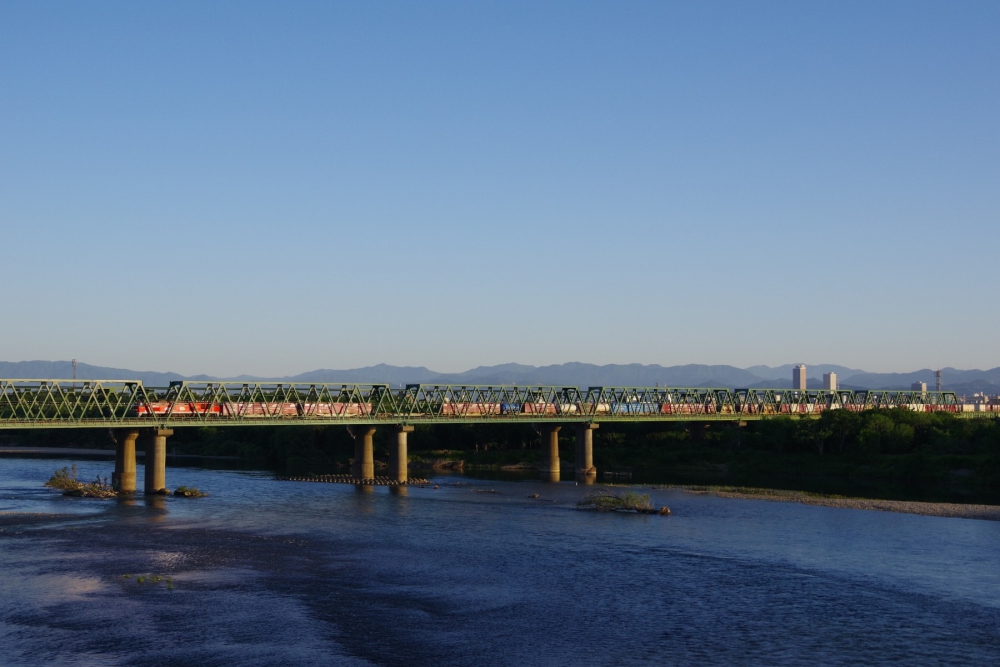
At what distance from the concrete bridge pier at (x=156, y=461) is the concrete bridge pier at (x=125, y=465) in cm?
178

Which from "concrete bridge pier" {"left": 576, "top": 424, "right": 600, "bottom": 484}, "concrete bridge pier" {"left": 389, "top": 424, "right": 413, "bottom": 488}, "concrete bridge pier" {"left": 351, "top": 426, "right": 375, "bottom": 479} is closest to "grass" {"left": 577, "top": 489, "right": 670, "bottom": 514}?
"concrete bridge pier" {"left": 389, "top": 424, "right": 413, "bottom": 488}

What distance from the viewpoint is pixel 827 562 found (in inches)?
2753

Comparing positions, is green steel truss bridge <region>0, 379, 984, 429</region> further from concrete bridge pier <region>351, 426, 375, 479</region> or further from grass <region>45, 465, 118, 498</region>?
grass <region>45, 465, 118, 498</region>

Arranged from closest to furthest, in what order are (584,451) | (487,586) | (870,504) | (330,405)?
(487,586) < (870,504) < (330,405) < (584,451)

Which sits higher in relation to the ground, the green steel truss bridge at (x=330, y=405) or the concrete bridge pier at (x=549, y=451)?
the green steel truss bridge at (x=330, y=405)

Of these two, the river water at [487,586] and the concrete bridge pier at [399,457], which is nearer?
the river water at [487,586]

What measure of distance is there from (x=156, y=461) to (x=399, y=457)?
33.3 m

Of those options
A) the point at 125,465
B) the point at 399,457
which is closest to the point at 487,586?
the point at 125,465

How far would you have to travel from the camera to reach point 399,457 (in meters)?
129

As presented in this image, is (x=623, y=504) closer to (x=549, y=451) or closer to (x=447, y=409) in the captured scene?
(x=549, y=451)

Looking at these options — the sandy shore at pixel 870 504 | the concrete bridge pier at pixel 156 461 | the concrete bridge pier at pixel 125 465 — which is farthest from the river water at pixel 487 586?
the concrete bridge pier at pixel 125 465

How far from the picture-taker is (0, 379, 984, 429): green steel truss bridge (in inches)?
4247

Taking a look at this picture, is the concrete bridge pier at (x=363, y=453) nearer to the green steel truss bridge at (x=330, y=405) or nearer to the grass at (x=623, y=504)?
the green steel truss bridge at (x=330, y=405)

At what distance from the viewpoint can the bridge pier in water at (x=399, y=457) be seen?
127188mm
